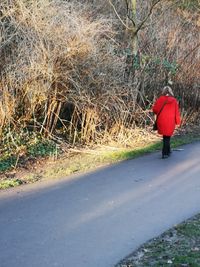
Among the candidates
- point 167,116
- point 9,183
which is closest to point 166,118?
point 167,116

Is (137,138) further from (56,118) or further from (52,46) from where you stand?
(52,46)

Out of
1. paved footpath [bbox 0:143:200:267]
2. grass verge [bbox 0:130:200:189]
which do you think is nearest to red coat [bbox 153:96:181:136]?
grass verge [bbox 0:130:200:189]

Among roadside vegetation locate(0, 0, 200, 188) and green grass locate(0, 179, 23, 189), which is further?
roadside vegetation locate(0, 0, 200, 188)

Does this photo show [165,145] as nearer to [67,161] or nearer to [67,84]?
[67,161]

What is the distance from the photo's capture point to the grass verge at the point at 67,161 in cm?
1020

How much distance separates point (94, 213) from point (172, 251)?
73.1 inches

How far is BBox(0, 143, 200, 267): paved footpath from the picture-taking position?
6176 millimetres

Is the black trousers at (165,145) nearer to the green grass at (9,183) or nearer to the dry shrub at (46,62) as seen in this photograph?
→ the dry shrub at (46,62)

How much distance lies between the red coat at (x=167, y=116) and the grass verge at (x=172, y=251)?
17.7 ft

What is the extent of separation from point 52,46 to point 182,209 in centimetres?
609

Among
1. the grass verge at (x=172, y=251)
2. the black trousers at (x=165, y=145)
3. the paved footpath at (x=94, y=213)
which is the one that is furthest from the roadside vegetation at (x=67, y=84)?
the grass verge at (x=172, y=251)

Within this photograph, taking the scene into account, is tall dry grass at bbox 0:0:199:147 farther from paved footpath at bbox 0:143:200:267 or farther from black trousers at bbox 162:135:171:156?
paved footpath at bbox 0:143:200:267

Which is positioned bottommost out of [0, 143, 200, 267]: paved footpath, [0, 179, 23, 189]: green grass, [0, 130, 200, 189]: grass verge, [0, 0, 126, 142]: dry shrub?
[0, 130, 200, 189]: grass verge

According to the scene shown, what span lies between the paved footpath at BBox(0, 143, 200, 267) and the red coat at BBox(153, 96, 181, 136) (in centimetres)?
143
